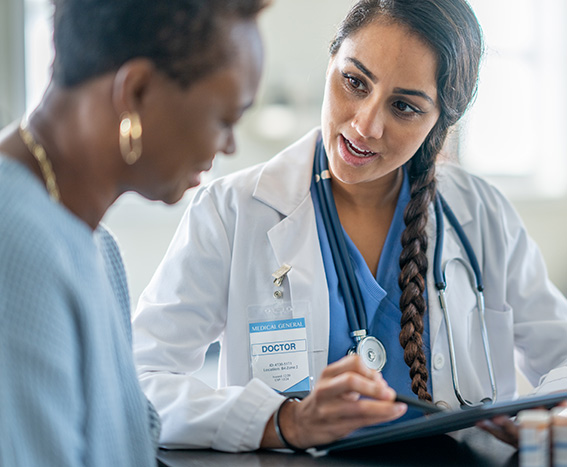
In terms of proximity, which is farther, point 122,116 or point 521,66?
point 521,66

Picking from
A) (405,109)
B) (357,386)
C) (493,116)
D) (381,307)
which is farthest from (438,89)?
(493,116)

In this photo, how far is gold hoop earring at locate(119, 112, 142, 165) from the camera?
767mm

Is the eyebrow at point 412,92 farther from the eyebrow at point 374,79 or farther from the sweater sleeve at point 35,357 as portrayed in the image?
the sweater sleeve at point 35,357

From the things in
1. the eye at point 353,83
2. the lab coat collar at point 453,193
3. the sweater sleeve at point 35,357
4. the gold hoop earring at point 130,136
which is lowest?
the sweater sleeve at point 35,357

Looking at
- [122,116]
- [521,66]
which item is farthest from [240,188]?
[521,66]

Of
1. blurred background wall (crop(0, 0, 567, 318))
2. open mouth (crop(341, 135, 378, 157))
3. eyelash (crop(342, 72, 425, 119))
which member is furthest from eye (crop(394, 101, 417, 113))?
blurred background wall (crop(0, 0, 567, 318))

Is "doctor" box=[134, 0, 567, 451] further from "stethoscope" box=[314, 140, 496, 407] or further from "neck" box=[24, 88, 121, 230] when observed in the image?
"neck" box=[24, 88, 121, 230]

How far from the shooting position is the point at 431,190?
61.7 inches

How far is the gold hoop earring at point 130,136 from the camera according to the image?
2.52 ft

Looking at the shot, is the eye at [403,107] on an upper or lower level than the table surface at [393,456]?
upper

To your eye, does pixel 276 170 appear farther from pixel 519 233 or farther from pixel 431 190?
pixel 519 233

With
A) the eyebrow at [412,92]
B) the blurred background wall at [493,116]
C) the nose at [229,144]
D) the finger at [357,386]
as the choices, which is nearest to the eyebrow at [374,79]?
the eyebrow at [412,92]

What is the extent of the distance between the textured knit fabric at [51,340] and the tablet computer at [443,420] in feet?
1.07

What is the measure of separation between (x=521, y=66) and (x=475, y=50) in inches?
119
